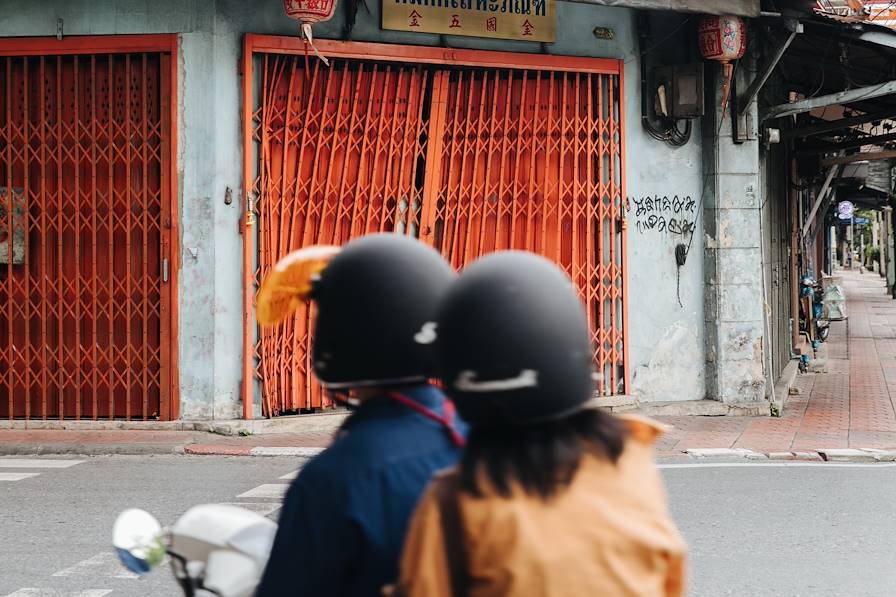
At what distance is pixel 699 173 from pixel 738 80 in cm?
108

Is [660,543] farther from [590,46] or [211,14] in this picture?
[590,46]

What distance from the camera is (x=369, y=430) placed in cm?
223

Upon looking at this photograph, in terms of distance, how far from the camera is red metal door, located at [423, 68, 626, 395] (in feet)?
39.9

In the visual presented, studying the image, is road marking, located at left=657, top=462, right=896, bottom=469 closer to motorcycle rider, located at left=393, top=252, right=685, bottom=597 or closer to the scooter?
the scooter

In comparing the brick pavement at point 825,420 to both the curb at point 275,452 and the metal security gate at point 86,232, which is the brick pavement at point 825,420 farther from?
the metal security gate at point 86,232

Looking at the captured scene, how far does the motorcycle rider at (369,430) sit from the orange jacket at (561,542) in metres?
0.24

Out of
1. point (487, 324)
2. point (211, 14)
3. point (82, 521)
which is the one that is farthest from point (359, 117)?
point (487, 324)

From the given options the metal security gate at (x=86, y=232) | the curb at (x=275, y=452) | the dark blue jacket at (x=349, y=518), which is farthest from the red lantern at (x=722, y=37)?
the dark blue jacket at (x=349, y=518)

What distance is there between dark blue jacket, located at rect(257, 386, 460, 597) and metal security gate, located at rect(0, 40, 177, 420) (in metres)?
9.48

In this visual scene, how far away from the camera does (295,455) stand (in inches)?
402

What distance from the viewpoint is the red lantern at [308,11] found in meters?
10.4

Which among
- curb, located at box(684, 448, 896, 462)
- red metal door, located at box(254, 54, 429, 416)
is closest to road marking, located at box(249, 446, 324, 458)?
red metal door, located at box(254, 54, 429, 416)

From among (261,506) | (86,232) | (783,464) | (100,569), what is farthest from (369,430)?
(86,232)

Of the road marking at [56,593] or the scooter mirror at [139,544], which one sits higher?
the scooter mirror at [139,544]
